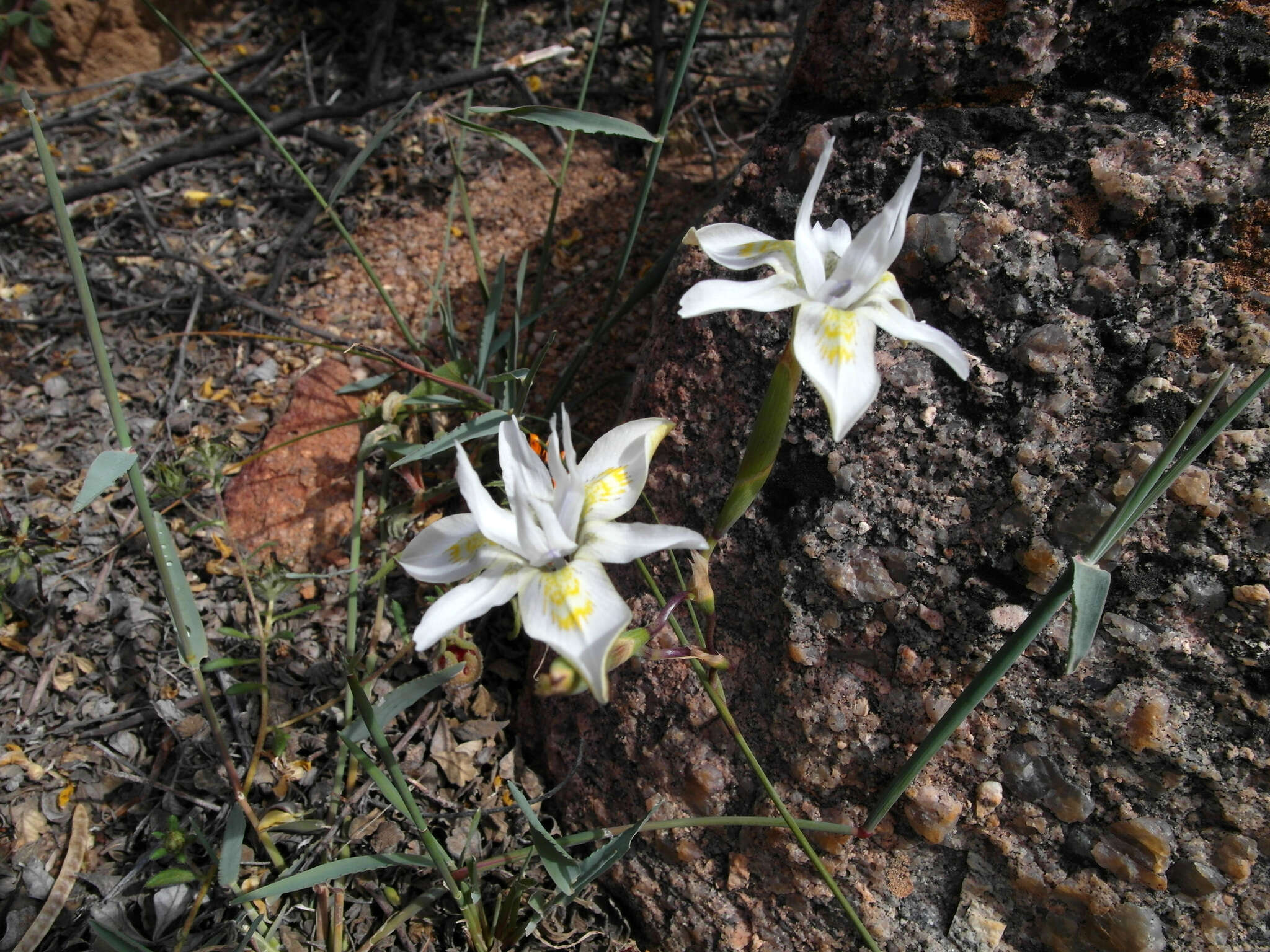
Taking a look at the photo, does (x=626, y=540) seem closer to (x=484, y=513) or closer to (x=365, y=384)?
(x=484, y=513)

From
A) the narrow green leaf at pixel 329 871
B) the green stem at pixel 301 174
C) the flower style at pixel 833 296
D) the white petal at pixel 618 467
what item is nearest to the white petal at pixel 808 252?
the flower style at pixel 833 296

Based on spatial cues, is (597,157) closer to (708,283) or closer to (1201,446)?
(708,283)

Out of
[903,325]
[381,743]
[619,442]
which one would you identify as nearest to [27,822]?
[381,743]

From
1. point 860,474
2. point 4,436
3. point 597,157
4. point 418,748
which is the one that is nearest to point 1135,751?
point 860,474

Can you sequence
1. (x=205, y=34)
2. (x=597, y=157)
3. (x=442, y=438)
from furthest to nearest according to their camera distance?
(x=205, y=34) < (x=597, y=157) < (x=442, y=438)

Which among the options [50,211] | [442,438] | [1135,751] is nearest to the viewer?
[1135,751]

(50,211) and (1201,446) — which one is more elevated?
(1201,446)

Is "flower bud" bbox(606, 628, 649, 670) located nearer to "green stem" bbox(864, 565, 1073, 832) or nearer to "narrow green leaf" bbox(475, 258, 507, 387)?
"green stem" bbox(864, 565, 1073, 832)

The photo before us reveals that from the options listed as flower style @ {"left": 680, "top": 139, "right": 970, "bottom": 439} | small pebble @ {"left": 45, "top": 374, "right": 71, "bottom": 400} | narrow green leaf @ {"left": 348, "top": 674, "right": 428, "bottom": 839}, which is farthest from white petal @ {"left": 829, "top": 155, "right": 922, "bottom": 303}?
small pebble @ {"left": 45, "top": 374, "right": 71, "bottom": 400}
